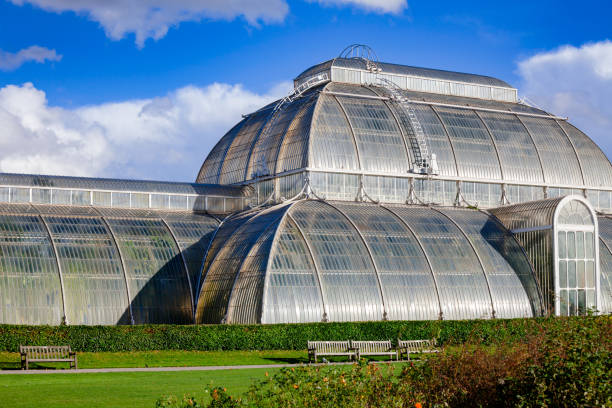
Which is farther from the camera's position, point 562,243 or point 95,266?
point 562,243

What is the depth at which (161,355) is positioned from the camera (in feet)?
153

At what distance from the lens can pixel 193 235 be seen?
64688mm

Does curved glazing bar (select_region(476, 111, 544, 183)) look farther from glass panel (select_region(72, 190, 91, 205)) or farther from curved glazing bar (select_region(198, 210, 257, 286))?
glass panel (select_region(72, 190, 91, 205))

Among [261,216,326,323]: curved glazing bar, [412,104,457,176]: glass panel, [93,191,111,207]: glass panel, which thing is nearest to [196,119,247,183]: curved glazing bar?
[93,191,111,207]: glass panel

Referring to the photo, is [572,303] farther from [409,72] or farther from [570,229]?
[409,72]

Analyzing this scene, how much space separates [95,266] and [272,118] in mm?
20841

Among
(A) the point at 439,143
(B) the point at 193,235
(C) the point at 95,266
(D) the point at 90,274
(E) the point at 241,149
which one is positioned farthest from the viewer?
(E) the point at 241,149

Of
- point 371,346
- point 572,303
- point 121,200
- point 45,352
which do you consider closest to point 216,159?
point 121,200

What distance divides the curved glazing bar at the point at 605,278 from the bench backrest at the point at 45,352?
1503 inches

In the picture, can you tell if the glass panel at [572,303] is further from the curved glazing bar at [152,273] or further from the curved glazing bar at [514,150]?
the curved glazing bar at [152,273]

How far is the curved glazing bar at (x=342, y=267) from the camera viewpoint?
54.9 m

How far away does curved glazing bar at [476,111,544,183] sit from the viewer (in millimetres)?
72125

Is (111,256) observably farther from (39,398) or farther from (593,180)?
(593,180)

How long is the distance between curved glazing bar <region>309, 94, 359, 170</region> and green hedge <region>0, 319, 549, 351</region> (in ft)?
55.2
